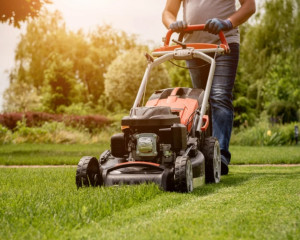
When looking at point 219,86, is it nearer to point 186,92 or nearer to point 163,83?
point 186,92

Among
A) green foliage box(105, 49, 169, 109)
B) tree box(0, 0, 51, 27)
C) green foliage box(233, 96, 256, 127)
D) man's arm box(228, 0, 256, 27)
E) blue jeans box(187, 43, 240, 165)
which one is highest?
tree box(0, 0, 51, 27)

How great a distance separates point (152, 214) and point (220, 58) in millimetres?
2550

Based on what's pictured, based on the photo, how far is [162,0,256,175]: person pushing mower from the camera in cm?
479

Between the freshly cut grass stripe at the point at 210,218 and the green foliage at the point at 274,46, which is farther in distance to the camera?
the green foliage at the point at 274,46

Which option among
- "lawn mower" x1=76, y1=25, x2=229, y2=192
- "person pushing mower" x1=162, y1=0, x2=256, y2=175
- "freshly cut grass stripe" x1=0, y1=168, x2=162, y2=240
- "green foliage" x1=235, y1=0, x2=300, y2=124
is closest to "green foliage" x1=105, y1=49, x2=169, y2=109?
"green foliage" x1=235, y1=0, x2=300, y2=124

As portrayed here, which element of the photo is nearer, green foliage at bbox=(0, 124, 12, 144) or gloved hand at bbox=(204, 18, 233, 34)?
gloved hand at bbox=(204, 18, 233, 34)

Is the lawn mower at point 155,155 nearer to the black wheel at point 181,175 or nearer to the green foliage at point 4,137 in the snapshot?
the black wheel at point 181,175

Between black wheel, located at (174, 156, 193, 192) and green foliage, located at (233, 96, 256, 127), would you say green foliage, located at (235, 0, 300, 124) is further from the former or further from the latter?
black wheel, located at (174, 156, 193, 192)

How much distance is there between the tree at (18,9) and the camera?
10.6 m

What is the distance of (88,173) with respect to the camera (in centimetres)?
368

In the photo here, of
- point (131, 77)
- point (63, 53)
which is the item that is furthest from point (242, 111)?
point (63, 53)

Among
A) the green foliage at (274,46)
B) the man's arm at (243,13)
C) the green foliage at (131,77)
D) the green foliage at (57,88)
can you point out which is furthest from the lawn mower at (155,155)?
the green foliage at (131,77)

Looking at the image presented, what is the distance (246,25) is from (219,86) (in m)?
19.1

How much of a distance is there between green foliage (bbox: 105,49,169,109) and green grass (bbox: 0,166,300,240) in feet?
72.7
